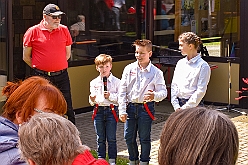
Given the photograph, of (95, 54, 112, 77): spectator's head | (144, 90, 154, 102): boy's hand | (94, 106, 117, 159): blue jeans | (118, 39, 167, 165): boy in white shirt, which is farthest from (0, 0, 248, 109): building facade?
(144, 90, 154, 102): boy's hand

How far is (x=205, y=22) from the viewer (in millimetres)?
10398

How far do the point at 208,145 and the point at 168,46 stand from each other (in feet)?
28.5

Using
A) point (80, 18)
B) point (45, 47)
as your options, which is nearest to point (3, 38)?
point (45, 47)

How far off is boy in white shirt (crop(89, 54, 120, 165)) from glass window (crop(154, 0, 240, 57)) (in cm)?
444

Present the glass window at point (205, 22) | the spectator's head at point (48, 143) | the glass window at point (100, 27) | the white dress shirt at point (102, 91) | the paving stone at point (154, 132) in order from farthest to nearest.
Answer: the glass window at point (205, 22) < the glass window at point (100, 27) < the paving stone at point (154, 132) < the white dress shirt at point (102, 91) < the spectator's head at point (48, 143)

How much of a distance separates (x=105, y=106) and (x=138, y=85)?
47 centimetres

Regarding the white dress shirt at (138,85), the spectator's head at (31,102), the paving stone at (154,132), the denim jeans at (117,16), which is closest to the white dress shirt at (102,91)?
the white dress shirt at (138,85)

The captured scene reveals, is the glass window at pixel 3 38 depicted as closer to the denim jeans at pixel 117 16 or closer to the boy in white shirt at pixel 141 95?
the boy in white shirt at pixel 141 95

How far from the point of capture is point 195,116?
1975 millimetres

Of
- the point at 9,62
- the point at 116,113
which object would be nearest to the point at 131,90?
the point at 116,113

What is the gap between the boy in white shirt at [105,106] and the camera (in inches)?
236

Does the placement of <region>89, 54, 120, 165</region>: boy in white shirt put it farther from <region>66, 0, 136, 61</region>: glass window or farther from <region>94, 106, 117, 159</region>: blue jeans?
<region>66, 0, 136, 61</region>: glass window

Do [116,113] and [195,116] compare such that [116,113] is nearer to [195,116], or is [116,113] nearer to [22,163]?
[22,163]

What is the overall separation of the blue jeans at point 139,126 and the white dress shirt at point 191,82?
33cm
